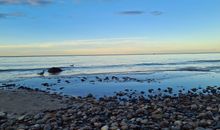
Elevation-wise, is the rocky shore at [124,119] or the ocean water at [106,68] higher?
the rocky shore at [124,119]

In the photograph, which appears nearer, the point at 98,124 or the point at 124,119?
the point at 98,124

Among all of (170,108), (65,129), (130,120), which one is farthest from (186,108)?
(65,129)

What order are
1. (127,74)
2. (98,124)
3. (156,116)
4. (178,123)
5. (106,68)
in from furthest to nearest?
(106,68)
(127,74)
(156,116)
(98,124)
(178,123)

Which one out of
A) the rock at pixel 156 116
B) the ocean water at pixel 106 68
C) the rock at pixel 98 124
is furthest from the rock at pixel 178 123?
the ocean water at pixel 106 68

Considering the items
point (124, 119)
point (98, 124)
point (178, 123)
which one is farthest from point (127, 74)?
point (178, 123)

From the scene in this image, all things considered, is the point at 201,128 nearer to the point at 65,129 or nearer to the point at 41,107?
→ the point at 65,129

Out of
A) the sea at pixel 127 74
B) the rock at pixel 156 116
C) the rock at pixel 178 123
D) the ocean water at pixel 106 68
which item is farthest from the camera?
the ocean water at pixel 106 68

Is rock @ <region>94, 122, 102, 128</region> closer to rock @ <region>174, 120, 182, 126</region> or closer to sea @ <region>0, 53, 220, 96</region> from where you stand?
rock @ <region>174, 120, 182, 126</region>

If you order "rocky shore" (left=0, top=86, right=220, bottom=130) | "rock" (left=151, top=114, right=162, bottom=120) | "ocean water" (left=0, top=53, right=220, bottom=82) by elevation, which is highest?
"rock" (left=151, top=114, right=162, bottom=120)

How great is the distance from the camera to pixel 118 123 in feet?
32.0

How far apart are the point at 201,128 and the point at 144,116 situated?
2320 millimetres

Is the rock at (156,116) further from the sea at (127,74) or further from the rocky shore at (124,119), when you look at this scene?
the sea at (127,74)

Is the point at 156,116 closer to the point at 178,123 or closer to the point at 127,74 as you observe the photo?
the point at 178,123

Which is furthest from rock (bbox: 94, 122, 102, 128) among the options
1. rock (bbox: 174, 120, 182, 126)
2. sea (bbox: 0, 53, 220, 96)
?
sea (bbox: 0, 53, 220, 96)
